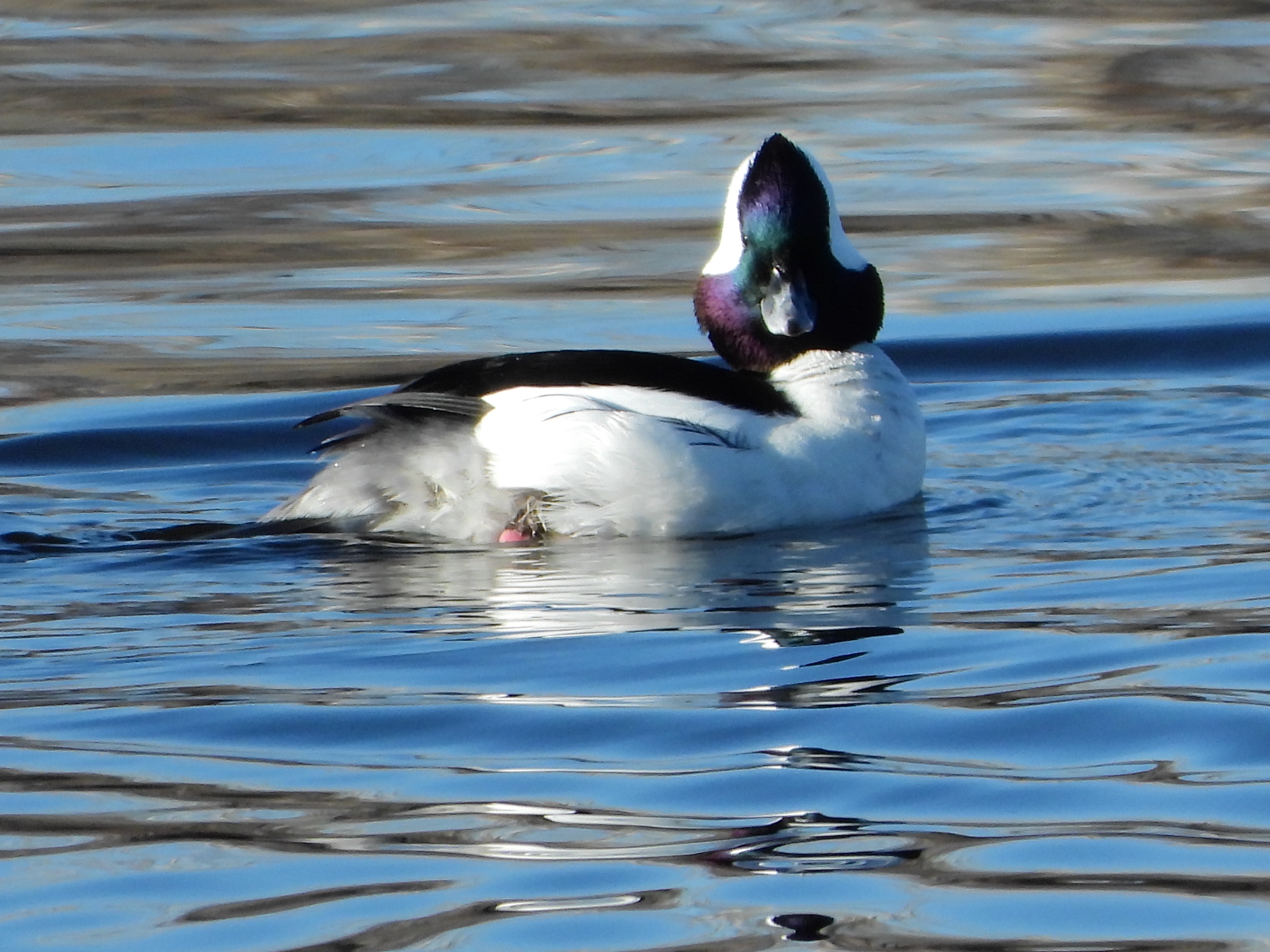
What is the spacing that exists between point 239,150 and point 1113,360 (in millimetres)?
5912

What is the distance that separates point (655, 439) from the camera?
6.64 metres

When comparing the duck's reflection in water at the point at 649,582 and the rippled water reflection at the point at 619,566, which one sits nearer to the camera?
the rippled water reflection at the point at 619,566

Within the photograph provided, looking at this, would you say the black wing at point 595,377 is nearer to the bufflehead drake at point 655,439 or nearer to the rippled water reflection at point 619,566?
the bufflehead drake at point 655,439

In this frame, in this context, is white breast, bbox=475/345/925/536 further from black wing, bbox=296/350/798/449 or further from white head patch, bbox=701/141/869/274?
white head patch, bbox=701/141/869/274

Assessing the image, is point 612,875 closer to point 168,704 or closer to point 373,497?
point 168,704

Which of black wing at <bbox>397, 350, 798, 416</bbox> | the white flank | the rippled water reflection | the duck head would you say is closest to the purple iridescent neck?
the duck head

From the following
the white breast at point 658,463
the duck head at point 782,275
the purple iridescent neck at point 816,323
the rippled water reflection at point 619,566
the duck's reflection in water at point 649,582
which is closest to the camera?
the rippled water reflection at point 619,566

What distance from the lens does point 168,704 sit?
16.4ft

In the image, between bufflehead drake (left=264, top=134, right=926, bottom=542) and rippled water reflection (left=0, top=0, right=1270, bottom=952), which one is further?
bufflehead drake (left=264, top=134, right=926, bottom=542)

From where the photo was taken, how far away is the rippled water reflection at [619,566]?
387 centimetres

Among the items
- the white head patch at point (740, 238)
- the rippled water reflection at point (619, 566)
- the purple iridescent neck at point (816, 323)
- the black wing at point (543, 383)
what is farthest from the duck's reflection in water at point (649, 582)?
the white head patch at point (740, 238)

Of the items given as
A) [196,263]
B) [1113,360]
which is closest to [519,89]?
[196,263]

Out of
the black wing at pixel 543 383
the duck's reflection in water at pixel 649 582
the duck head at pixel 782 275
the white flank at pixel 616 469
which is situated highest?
the duck head at pixel 782 275

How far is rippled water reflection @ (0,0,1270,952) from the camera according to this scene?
3871 mm
